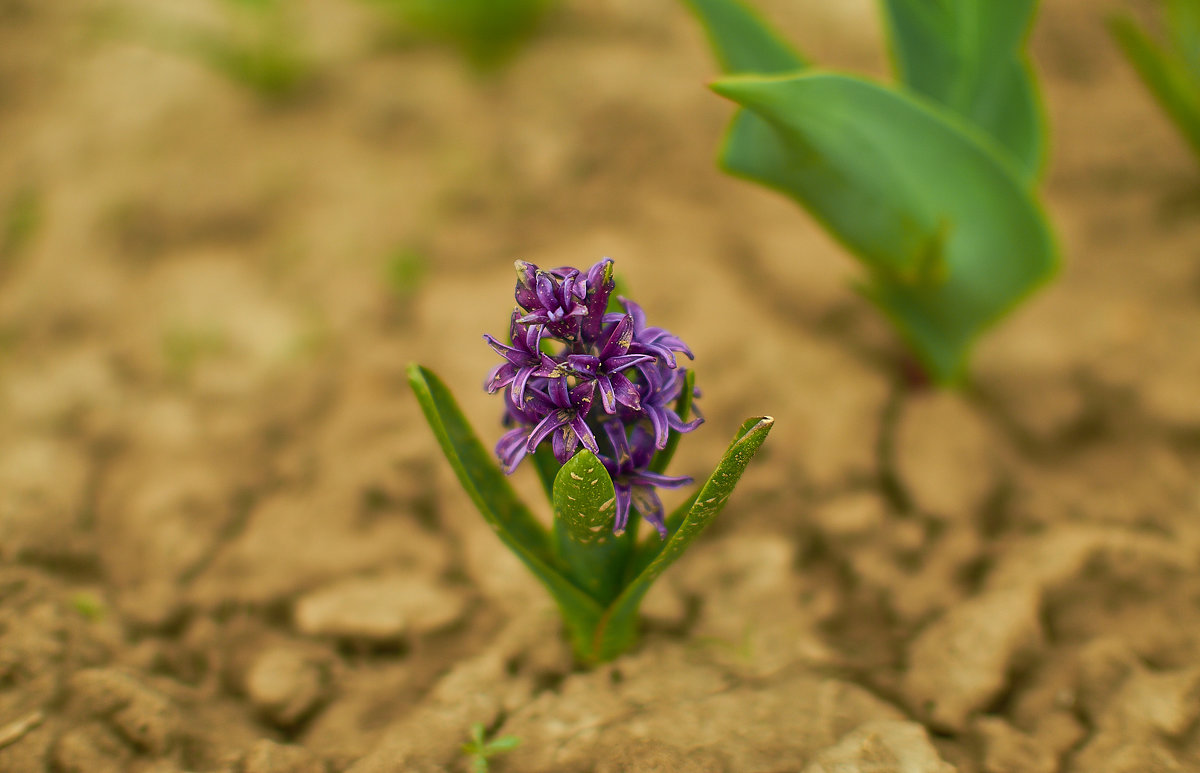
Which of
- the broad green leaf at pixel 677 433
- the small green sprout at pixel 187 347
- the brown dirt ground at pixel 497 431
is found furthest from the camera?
the small green sprout at pixel 187 347

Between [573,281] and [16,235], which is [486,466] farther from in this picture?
[16,235]

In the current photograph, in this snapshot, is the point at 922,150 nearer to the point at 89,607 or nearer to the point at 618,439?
the point at 618,439

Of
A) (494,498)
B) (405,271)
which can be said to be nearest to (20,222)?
(405,271)

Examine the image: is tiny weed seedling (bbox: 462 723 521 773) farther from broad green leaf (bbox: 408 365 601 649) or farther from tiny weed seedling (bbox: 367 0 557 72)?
tiny weed seedling (bbox: 367 0 557 72)

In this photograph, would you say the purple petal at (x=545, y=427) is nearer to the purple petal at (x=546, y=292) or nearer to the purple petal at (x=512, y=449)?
the purple petal at (x=512, y=449)

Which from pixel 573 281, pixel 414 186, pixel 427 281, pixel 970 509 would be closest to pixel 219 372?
pixel 427 281

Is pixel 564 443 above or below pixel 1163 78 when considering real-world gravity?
below

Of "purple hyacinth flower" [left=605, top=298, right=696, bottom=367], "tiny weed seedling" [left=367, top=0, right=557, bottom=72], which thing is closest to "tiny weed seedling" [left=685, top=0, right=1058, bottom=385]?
"purple hyacinth flower" [left=605, top=298, right=696, bottom=367]

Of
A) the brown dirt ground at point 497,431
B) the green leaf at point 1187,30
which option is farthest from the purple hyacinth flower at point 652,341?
the green leaf at point 1187,30
